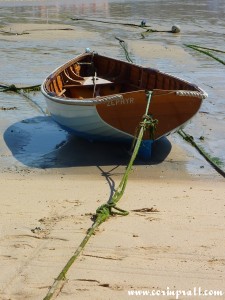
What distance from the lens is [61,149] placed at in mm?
10148

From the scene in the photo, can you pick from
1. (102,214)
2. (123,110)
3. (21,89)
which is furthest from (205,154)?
(21,89)

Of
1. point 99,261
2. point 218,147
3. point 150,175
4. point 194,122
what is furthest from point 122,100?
point 99,261

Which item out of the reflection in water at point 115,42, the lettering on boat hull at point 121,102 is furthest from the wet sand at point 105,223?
the lettering on boat hull at point 121,102

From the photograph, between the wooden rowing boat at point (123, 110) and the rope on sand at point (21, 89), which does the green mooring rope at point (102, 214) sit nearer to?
the wooden rowing boat at point (123, 110)

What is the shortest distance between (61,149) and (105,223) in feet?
12.2

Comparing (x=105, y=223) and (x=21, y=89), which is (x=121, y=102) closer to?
(x=105, y=223)

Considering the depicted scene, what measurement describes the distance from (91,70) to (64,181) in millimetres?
5327

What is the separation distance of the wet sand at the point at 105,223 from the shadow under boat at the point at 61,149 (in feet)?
0.05

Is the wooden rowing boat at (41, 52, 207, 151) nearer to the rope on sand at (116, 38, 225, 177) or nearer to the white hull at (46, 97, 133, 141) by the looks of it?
the white hull at (46, 97, 133, 141)

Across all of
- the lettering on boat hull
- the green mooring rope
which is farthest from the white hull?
the green mooring rope

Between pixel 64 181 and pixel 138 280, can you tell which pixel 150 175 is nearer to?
pixel 64 181

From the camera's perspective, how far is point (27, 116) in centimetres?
1201

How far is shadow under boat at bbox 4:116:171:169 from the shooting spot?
9539 mm

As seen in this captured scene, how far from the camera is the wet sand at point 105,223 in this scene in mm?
5328
